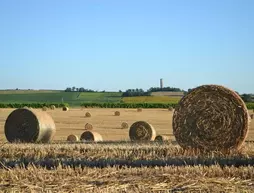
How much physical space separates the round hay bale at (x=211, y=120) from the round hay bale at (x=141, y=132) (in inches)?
367

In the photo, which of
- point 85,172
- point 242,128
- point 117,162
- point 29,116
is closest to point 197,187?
point 85,172

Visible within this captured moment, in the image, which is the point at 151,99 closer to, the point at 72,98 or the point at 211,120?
the point at 72,98

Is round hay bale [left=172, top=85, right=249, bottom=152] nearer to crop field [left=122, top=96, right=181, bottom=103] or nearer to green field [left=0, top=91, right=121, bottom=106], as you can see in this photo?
green field [left=0, top=91, right=121, bottom=106]

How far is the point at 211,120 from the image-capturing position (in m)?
13.6

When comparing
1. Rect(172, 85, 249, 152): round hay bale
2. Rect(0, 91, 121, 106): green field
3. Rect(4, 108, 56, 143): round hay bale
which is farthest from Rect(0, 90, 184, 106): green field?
Rect(172, 85, 249, 152): round hay bale

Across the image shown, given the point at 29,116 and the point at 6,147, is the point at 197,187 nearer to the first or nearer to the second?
the point at 6,147

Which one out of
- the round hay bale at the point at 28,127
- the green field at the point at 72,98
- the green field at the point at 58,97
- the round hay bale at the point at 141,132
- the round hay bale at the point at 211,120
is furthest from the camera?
the green field at the point at 58,97

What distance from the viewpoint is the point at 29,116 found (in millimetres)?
19062

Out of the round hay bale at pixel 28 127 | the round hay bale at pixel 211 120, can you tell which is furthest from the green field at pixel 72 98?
the round hay bale at pixel 211 120

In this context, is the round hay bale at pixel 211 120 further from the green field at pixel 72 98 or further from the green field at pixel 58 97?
the green field at pixel 58 97

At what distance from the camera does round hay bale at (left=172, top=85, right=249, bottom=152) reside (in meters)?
13.2

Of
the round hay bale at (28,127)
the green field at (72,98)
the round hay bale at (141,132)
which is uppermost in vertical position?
the green field at (72,98)

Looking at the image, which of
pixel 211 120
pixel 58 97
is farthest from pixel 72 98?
pixel 211 120

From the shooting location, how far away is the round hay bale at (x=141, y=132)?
76.1 ft
